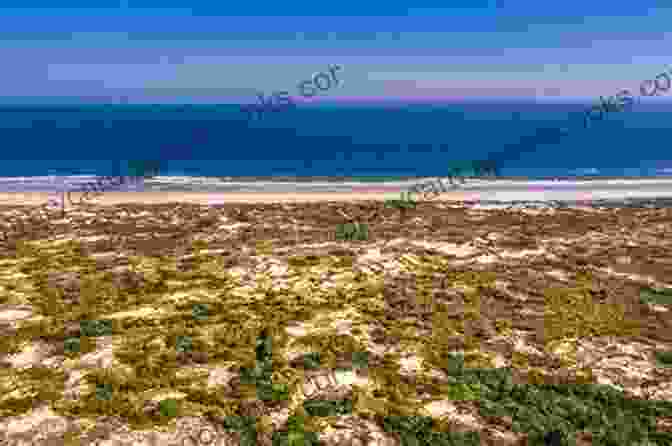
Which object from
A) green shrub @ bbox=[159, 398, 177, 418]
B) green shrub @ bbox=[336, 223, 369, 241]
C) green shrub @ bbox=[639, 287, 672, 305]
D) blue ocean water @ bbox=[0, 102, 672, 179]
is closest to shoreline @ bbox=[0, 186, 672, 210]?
green shrub @ bbox=[336, 223, 369, 241]

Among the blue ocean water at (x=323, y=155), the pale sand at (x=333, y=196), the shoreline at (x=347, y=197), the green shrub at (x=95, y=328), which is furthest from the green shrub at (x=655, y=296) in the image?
the blue ocean water at (x=323, y=155)

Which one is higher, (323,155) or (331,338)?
(323,155)

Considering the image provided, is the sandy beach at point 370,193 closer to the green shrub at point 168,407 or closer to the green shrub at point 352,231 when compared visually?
the green shrub at point 352,231

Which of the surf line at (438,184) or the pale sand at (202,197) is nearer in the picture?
the pale sand at (202,197)

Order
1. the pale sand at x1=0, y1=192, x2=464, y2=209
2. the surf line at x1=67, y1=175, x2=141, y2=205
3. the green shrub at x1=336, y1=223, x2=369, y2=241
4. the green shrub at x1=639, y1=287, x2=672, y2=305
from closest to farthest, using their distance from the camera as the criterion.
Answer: the green shrub at x1=639, y1=287, x2=672, y2=305
the green shrub at x1=336, y1=223, x2=369, y2=241
the pale sand at x1=0, y1=192, x2=464, y2=209
the surf line at x1=67, y1=175, x2=141, y2=205

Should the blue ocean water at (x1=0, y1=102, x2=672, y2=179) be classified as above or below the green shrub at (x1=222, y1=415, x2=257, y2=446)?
above

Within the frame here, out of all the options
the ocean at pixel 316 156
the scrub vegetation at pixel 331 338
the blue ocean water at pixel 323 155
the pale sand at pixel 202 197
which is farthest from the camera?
the blue ocean water at pixel 323 155

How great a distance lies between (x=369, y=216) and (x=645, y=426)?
883 inches

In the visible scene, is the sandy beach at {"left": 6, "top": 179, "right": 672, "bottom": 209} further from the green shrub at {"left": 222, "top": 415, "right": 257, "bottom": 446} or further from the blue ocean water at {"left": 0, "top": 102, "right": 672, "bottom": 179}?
the green shrub at {"left": 222, "top": 415, "right": 257, "bottom": 446}

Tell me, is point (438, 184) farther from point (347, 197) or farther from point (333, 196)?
point (333, 196)

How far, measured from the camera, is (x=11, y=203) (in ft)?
132

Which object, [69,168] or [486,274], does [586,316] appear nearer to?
[486,274]

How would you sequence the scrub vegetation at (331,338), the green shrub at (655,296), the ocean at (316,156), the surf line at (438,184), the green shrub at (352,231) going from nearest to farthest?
1. the scrub vegetation at (331,338)
2. the green shrub at (655,296)
3. the green shrub at (352,231)
4. the surf line at (438,184)
5. the ocean at (316,156)

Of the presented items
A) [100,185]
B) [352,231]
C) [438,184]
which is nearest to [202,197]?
[100,185]
